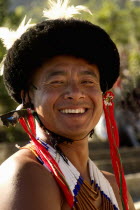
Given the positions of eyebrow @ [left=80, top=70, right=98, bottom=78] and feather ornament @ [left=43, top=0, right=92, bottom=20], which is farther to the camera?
feather ornament @ [left=43, top=0, right=92, bottom=20]

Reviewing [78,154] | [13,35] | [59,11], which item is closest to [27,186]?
[78,154]

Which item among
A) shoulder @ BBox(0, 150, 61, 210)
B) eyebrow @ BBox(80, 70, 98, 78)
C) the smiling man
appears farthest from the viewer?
eyebrow @ BBox(80, 70, 98, 78)

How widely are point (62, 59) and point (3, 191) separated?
0.81m

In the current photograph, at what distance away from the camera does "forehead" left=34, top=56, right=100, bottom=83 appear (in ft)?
→ 8.53

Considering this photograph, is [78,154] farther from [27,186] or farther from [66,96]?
[27,186]

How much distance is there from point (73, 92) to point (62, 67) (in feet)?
0.51

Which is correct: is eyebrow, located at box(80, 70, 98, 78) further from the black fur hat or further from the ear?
the ear

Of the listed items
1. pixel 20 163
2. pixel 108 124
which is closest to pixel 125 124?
pixel 108 124

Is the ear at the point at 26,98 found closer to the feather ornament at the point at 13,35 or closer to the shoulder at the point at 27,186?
the feather ornament at the point at 13,35

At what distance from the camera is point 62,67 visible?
102 inches

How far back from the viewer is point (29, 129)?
108 inches

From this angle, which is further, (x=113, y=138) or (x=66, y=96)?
(x=113, y=138)

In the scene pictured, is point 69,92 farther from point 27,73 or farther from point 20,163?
point 20,163

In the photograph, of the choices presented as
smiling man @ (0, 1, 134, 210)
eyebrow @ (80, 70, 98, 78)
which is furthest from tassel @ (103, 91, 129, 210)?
eyebrow @ (80, 70, 98, 78)
